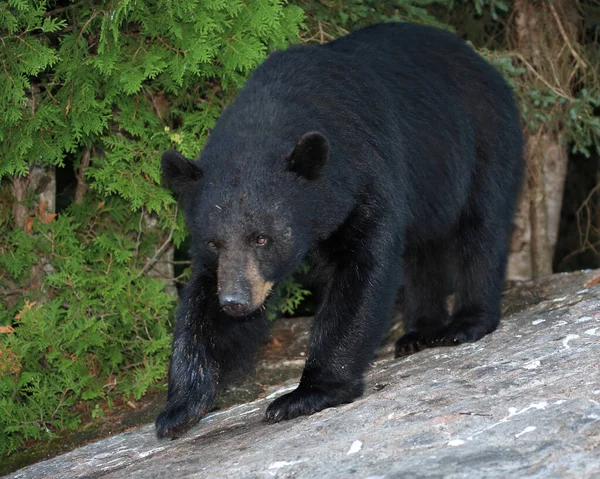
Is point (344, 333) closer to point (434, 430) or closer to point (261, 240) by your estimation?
point (261, 240)

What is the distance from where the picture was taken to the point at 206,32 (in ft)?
20.0

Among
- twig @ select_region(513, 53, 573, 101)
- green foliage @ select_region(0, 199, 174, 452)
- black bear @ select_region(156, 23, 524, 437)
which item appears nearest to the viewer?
black bear @ select_region(156, 23, 524, 437)

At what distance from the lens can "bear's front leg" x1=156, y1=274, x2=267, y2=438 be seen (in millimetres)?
5129

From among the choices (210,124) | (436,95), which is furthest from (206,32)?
(436,95)

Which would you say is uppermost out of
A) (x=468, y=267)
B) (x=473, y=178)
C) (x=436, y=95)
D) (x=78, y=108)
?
(x=78, y=108)

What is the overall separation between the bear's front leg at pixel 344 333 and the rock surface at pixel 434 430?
4.7 inches

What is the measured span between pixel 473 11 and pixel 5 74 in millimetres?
4748

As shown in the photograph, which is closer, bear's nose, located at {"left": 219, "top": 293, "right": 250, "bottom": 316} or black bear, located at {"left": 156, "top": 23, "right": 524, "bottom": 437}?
bear's nose, located at {"left": 219, "top": 293, "right": 250, "bottom": 316}

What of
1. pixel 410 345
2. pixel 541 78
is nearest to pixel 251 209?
pixel 410 345

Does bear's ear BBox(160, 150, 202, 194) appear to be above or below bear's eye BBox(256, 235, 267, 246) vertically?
above

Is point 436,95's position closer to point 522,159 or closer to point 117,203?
point 522,159

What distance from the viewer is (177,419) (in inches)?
200

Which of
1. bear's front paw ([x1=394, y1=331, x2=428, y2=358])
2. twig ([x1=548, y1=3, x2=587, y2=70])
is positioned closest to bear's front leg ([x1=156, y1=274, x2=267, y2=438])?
bear's front paw ([x1=394, y1=331, x2=428, y2=358])

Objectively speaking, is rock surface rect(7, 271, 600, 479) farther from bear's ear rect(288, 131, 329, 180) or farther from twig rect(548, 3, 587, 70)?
twig rect(548, 3, 587, 70)
